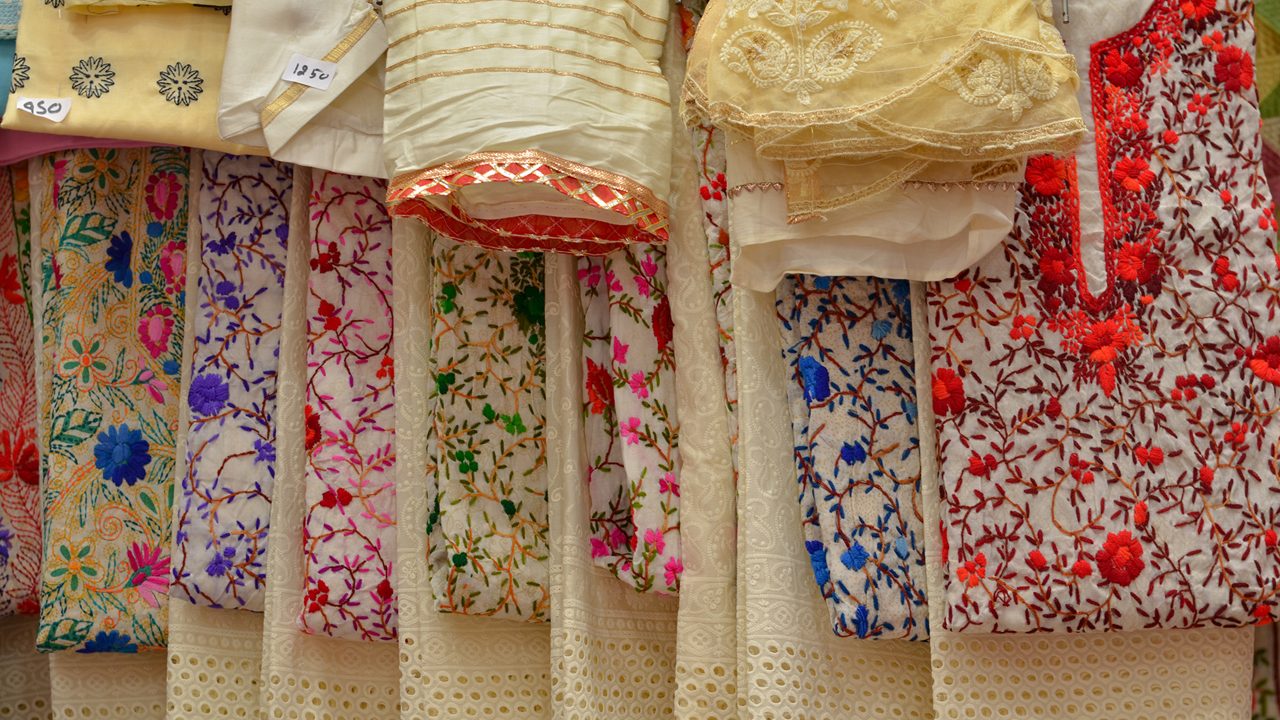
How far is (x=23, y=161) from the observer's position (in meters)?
2.17

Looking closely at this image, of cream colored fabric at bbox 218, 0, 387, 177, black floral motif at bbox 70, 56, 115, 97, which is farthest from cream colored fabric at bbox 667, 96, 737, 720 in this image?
black floral motif at bbox 70, 56, 115, 97

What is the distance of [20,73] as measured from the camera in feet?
6.28

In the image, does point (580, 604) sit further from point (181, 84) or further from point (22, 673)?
point (22, 673)

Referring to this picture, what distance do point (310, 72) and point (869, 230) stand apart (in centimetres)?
73

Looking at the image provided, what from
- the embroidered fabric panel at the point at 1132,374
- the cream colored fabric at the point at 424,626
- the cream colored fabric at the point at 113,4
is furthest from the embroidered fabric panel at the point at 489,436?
the embroidered fabric panel at the point at 1132,374

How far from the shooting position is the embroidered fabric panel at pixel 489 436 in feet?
5.98

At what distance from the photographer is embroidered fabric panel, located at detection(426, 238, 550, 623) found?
182cm

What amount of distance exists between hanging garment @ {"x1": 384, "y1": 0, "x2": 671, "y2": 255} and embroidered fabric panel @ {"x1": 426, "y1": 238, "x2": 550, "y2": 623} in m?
0.12

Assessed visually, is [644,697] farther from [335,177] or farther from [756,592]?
[335,177]

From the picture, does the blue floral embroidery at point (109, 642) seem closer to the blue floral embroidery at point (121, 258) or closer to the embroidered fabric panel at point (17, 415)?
the embroidered fabric panel at point (17, 415)

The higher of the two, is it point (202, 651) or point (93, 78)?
point (93, 78)

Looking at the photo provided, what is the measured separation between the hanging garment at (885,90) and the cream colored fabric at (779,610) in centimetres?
22

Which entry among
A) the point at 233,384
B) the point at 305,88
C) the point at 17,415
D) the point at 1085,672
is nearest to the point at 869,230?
the point at 1085,672

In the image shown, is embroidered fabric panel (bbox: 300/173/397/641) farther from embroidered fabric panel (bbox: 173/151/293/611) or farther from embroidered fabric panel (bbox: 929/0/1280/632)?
embroidered fabric panel (bbox: 929/0/1280/632)
